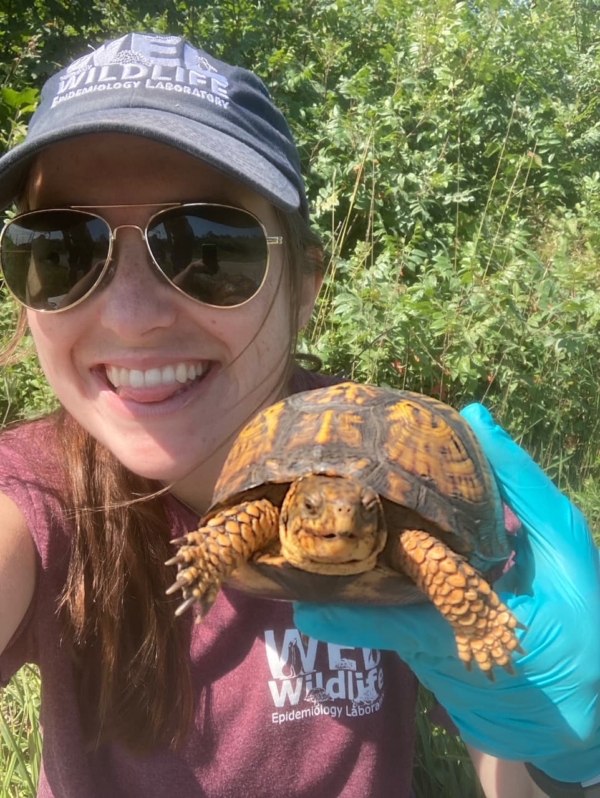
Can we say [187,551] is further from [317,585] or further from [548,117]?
[548,117]

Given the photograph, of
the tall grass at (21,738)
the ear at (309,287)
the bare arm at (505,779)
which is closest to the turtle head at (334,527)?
the ear at (309,287)

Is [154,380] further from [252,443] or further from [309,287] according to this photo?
[309,287]

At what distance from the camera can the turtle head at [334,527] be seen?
1148mm

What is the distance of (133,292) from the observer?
1301 mm

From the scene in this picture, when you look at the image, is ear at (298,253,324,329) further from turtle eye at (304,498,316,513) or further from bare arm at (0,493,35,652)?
bare arm at (0,493,35,652)

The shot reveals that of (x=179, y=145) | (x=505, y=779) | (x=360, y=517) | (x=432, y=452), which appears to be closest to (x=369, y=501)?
(x=360, y=517)

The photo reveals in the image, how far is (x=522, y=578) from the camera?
1526 mm

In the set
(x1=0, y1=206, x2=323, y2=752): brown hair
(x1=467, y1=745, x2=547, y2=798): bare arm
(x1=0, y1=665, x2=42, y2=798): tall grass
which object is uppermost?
(x1=0, y1=206, x2=323, y2=752): brown hair

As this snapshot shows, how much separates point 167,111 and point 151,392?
56 cm

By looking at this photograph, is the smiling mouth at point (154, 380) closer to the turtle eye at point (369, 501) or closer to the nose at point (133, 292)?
the nose at point (133, 292)

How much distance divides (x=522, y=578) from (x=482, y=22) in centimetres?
570

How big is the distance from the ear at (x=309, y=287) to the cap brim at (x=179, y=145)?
0.34 metres

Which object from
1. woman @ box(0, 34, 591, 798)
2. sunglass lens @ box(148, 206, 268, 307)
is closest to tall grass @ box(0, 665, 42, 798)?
woman @ box(0, 34, 591, 798)

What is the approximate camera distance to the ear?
1644mm
